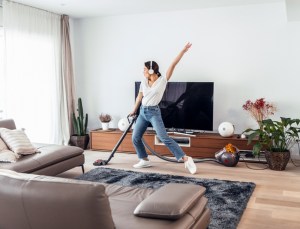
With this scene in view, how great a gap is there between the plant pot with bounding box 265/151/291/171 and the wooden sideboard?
46cm

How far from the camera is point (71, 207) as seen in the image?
4.48 ft

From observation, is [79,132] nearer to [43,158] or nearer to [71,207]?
[43,158]

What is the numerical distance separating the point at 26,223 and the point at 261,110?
3987 millimetres

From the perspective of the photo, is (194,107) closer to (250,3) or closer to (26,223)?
(250,3)

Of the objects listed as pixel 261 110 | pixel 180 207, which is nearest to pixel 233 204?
pixel 180 207

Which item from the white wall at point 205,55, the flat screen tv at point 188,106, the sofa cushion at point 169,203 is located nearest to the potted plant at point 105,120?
the white wall at point 205,55

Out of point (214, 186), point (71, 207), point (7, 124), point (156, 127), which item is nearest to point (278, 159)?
point (214, 186)

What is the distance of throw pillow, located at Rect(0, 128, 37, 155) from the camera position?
11.8 feet

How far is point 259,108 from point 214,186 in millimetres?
1646

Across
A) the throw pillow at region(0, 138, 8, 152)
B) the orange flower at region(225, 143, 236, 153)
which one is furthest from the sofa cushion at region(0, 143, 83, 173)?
the orange flower at region(225, 143, 236, 153)

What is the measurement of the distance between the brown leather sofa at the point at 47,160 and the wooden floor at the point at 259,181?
0.35m

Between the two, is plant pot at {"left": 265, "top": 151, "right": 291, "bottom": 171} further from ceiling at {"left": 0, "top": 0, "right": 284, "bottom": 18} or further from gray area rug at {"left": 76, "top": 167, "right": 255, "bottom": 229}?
ceiling at {"left": 0, "top": 0, "right": 284, "bottom": 18}

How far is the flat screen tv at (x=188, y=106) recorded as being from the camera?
16.5ft

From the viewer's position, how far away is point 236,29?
5051 mm
